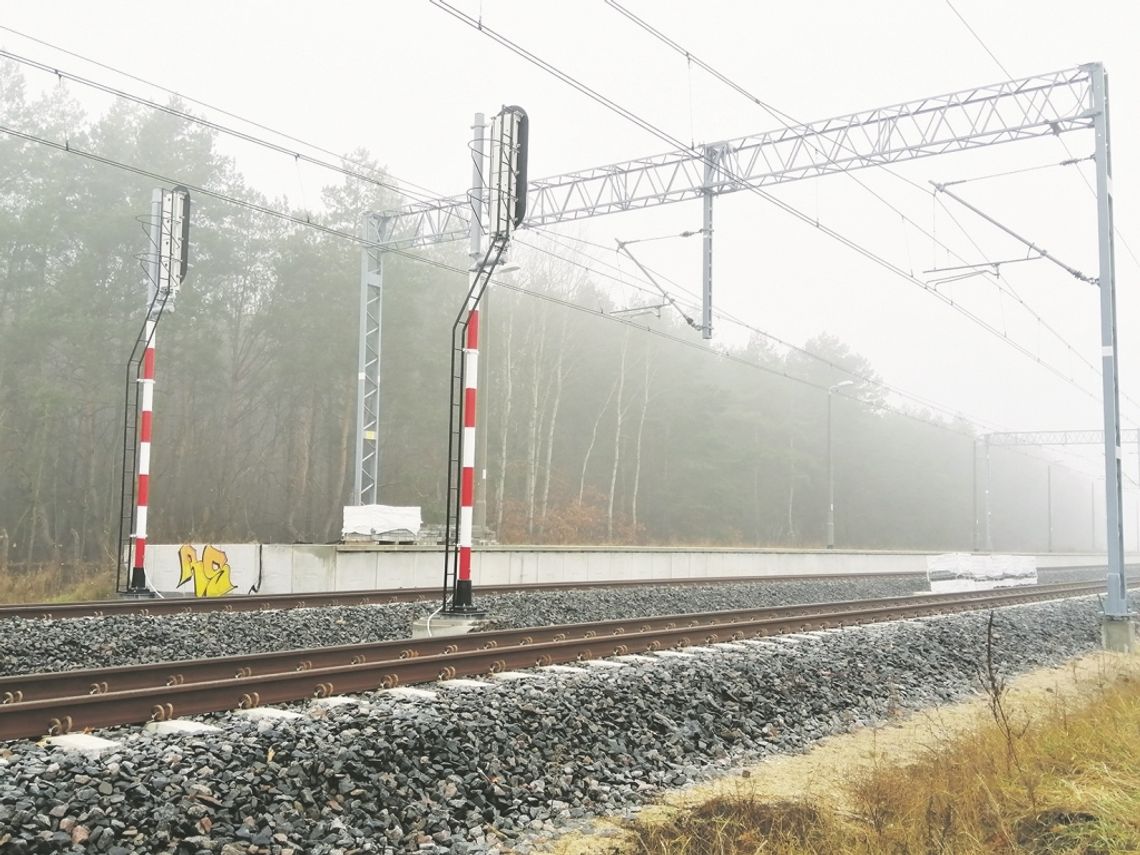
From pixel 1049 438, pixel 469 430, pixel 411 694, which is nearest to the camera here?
pixel 411 694

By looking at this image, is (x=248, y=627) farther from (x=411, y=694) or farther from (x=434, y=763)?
(x=434, y=763)

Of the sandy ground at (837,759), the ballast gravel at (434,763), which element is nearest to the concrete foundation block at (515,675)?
the ballast gravel at (434,763)

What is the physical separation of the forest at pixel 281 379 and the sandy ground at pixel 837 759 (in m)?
15.5

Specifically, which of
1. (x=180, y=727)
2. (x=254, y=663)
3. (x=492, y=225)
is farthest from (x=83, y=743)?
(x=492, y=225)

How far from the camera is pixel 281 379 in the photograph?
131ft

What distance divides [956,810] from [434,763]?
3134 millimetres

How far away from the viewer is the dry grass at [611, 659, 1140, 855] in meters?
5.38

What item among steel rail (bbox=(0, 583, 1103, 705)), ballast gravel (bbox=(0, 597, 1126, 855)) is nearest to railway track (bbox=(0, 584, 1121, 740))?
steel rail (bbox=(0, 583, 1103, 705))

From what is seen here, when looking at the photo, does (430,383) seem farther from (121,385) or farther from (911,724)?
(911,724)

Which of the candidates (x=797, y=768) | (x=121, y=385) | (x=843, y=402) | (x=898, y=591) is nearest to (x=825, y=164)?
(x=898, y=591)

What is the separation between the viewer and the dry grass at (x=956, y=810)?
5383mm

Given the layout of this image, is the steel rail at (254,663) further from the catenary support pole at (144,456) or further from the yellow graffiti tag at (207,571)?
the yellow graffiti tag at (207,571)

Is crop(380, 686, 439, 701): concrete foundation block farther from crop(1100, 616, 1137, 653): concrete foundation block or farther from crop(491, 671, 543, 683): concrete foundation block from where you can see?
crop(1100, 616, 1137, 653): concrete foundation block

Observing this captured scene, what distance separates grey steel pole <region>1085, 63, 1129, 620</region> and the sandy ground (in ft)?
15.5
